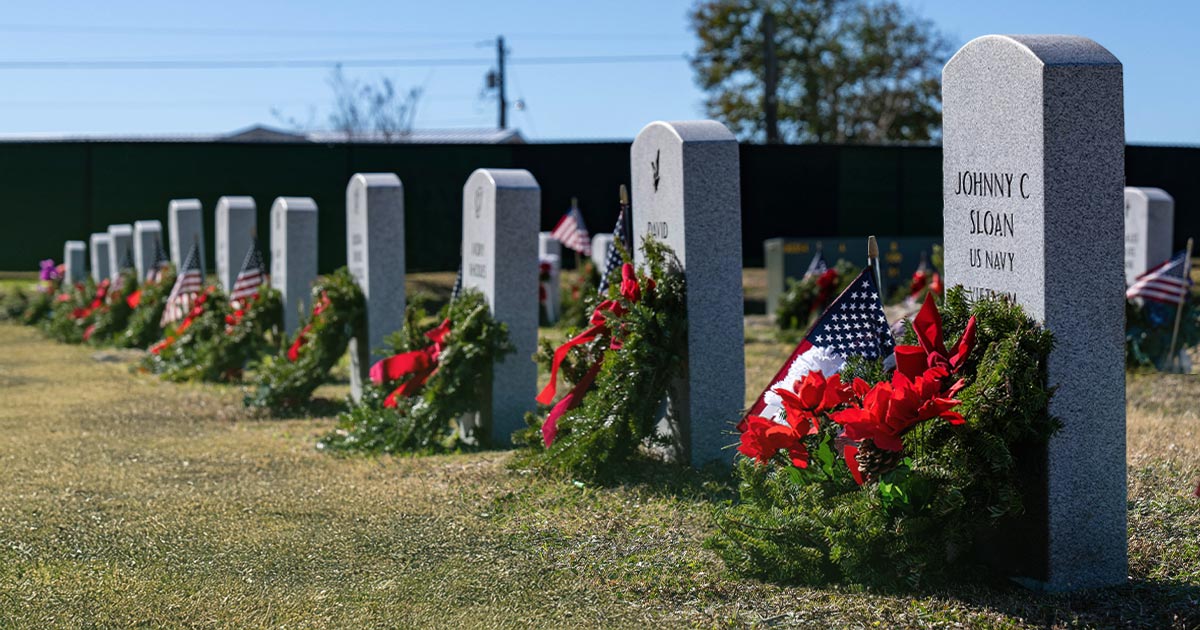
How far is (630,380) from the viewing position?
6.38 metres

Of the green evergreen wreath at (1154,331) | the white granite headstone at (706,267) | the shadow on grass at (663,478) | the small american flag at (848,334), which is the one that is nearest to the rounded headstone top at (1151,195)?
the green evergreen wreath at (1154,331)

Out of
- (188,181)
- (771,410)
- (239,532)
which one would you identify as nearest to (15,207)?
(188,181)

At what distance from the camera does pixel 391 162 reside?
23172 mm

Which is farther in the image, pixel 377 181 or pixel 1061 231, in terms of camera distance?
pixel 377 181

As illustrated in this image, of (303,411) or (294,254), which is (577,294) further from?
(303,411)

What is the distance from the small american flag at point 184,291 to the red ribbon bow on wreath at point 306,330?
12.2 feet

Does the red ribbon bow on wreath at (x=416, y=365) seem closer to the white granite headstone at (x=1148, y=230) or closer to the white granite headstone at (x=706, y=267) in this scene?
the white granite headstone at (x=706, y=267)

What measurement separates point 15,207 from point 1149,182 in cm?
2171

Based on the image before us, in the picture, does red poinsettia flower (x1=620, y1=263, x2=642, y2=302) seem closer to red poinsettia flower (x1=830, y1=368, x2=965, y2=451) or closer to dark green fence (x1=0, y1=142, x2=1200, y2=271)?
red poinsettia flower (x1=830, y1=368, x2=965, y2=451)

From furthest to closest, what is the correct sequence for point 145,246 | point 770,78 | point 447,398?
point 770,78 → point 145,246 → point 447,398

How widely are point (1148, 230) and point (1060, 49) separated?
25.8ft

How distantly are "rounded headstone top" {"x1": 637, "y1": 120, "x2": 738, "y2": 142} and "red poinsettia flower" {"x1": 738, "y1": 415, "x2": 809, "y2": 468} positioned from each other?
7.17 feet

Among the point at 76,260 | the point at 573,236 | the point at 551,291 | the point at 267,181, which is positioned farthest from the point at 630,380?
the point at 267,181

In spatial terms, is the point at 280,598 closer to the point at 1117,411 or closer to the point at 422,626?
the point at 422,626
